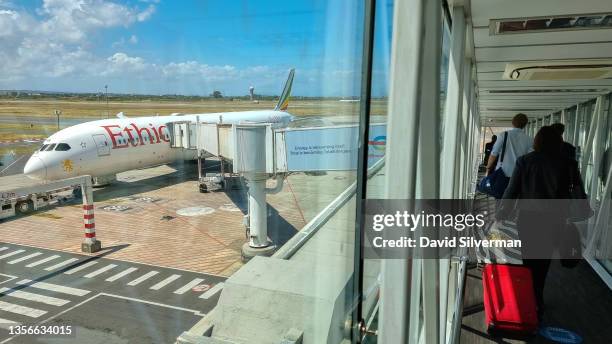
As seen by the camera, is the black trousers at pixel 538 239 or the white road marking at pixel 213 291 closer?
the white road marking at pixel 213 291

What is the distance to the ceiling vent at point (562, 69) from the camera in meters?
2.63

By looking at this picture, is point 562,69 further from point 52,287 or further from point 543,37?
point 52,287

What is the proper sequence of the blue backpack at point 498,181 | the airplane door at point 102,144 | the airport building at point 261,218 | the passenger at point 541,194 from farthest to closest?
the blue backpack at point 498,181, the passenger at point 541,194, the airplane door at point 102,144, the airport building at point 261,218

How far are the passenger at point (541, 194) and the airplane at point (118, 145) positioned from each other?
187 cm

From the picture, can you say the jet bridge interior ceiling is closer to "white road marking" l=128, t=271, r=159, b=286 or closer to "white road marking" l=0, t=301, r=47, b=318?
"white road marking" l=128, t=271, r=159, b=286

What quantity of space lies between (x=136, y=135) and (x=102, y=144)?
0.14 meters

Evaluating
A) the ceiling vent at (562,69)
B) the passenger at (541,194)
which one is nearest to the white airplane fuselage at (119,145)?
the passenger at (541,194)

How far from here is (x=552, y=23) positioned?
183 centimetres

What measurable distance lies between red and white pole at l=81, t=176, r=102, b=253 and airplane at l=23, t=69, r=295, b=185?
59 mm

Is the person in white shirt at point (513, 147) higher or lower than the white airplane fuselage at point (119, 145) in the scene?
lower

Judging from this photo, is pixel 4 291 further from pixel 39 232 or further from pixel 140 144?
pixel 140 144

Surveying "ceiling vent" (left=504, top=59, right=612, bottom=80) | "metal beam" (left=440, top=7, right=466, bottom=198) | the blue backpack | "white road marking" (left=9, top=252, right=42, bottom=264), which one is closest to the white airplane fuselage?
"white road marking" (left=9, top=252, right=42, bottom=264)

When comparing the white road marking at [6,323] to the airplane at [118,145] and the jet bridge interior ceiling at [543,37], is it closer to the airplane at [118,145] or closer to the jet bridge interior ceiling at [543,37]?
the airplane at [118,145]

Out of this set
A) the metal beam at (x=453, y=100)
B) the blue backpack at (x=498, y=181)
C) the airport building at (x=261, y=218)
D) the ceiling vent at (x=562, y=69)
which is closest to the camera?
the airport building at (x=261, y=218)
